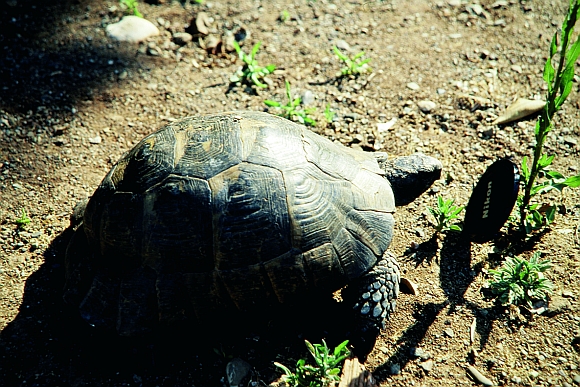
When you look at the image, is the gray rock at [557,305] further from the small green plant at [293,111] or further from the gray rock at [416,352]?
the small green plant at [293,111]

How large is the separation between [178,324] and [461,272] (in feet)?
7.33

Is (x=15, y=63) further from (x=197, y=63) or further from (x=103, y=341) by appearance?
(x=103, y=341)

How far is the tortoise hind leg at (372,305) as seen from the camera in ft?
11.4

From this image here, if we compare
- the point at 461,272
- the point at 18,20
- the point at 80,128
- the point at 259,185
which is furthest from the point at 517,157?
the point at 18,20

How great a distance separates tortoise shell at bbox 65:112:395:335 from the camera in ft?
10.7

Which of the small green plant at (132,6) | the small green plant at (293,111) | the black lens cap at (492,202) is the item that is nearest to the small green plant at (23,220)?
the small green plant at (293,111)

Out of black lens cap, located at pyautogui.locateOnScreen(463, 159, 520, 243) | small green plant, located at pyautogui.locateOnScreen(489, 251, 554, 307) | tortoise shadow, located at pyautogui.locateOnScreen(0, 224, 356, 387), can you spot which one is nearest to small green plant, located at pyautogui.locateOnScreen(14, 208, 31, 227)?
tortoise shadow, located at pyautogui.locateOnScreen(0, 224, 356, 387)

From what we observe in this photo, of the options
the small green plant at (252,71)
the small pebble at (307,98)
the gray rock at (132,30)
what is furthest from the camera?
the gray rock at (132,30)

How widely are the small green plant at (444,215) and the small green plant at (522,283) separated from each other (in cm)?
53

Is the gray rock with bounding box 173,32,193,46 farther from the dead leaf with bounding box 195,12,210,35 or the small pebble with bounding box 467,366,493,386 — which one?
the small pebble with bounding box 467,366,493,386

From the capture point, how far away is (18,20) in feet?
20.6

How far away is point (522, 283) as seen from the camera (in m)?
3.68

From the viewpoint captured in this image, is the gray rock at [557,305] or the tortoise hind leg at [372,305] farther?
the gray rock at [557,305]

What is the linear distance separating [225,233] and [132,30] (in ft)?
13.4
